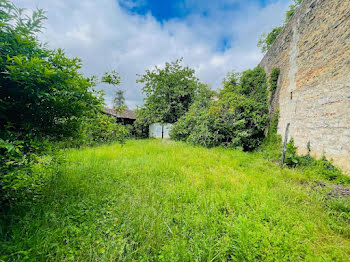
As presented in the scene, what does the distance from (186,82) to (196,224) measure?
11661 millimetres

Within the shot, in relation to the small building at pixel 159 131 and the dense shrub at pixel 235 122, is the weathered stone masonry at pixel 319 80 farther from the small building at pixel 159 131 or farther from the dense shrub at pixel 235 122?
the small building at pixel 159 131

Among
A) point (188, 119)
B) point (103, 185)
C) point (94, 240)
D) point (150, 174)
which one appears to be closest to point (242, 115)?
point (188, 119)

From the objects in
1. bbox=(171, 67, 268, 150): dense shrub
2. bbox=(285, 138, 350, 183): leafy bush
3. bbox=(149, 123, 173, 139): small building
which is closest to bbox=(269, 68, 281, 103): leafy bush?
bbox=(171, 67, 268, 150): dense shrub

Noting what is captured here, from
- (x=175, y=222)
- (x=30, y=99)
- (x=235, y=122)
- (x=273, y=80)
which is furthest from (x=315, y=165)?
(x=30, y=99)

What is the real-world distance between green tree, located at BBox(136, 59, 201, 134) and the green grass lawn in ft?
30.2

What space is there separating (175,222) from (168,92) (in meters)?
11.0

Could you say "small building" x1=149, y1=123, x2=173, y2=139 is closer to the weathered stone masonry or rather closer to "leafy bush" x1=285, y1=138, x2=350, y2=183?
the weathered stone masonry

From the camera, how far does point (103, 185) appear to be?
2.60 m

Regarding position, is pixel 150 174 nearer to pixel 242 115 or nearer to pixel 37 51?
pixel 37 51

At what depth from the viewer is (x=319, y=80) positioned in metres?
4.16

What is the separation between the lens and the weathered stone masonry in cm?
342

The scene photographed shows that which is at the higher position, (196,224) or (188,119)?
(188,119)

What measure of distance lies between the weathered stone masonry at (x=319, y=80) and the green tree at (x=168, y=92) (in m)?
7.05

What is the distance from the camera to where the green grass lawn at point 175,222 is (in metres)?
1.37
